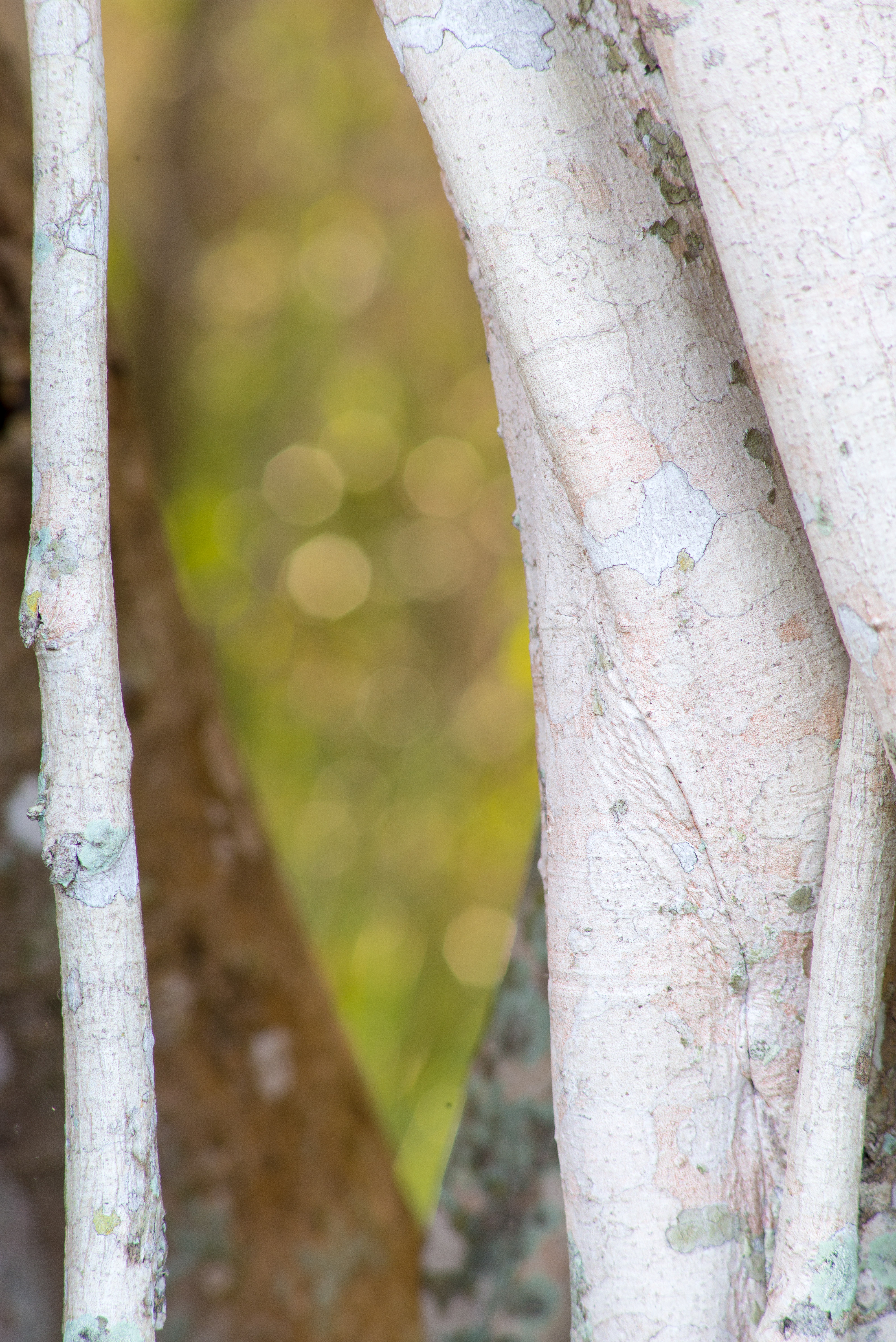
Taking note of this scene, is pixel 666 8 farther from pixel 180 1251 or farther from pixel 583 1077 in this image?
pixel 180 1251

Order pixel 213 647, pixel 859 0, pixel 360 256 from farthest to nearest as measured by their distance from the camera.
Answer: pixel 360 256
pixel 213 647
pixel 859 0

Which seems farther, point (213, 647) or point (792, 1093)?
point (213, 647)

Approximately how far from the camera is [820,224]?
0.40 meters

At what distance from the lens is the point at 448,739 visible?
2.89m

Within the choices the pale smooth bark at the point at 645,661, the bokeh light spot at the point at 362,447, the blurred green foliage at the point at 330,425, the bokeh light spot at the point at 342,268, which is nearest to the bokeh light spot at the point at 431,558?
the blurred green foliage at the point at 330,425

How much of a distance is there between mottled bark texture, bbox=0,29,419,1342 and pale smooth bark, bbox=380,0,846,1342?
0.49 m

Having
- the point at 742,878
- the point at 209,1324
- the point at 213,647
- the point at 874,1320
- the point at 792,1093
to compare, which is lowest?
the point at 209,1324

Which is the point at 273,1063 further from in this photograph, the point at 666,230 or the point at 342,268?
the point at 342,268

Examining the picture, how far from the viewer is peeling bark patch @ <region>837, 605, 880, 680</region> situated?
42 centimetres

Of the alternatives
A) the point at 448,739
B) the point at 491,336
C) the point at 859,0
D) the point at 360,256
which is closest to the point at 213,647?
the point at 448,739

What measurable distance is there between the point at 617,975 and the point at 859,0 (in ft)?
1.40

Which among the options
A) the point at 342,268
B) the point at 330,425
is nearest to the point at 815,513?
the point at 330,425

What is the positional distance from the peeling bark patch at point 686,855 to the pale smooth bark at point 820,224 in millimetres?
122

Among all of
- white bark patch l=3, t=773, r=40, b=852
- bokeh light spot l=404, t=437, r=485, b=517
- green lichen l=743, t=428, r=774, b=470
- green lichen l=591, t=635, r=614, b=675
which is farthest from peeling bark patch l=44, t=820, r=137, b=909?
bokeh light spot l=404, t=437, r=485, b=517
